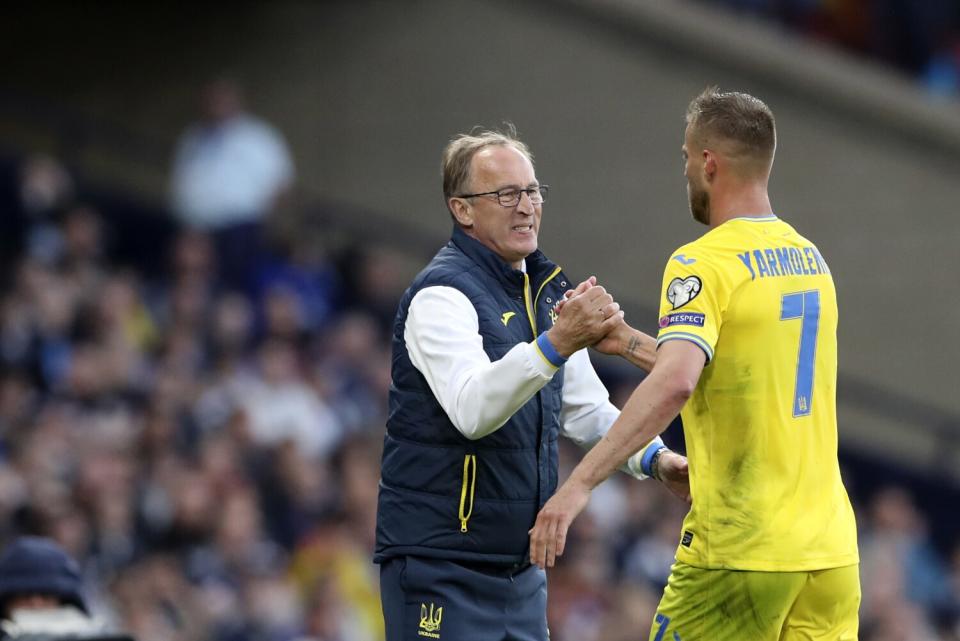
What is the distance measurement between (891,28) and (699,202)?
13130mm

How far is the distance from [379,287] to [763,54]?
4.46 meters

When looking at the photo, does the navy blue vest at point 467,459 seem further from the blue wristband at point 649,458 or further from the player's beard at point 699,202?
the player's beard at point 699,202

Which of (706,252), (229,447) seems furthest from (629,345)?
(229,447)

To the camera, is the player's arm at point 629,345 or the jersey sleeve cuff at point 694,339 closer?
the jersey sleeve cuff at point 694,339

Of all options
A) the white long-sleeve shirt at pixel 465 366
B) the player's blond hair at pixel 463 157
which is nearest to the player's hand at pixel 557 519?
the white long-sleeve shirt at pixel 465 366

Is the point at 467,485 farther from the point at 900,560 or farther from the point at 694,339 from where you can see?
the point at 900,560

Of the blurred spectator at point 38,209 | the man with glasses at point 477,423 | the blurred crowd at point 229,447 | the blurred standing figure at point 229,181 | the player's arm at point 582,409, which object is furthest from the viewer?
the blurred standing figure at point 229,181

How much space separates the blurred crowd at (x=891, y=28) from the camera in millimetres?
17203

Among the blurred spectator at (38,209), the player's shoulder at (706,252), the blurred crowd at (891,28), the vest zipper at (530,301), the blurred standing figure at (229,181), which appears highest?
the blurred crowd at (891,28)

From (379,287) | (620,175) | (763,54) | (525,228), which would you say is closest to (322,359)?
(379,287)

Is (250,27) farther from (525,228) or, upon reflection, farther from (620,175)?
(525,228)

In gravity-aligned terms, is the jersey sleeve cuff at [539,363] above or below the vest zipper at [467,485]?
above

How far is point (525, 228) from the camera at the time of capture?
5.83 metres

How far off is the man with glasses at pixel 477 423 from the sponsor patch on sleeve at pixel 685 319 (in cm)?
31
